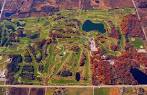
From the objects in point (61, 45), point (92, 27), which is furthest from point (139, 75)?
point (92, 27)

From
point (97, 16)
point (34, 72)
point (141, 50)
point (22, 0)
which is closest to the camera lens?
point (34, 72)

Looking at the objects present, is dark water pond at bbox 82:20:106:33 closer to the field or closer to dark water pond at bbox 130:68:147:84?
the field

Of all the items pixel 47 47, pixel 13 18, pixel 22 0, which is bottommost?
pixel 47 47

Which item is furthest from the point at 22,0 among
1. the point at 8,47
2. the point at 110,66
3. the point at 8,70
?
the point at 110,66

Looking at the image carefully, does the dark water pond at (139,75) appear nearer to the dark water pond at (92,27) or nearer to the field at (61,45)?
the field at (61,45)

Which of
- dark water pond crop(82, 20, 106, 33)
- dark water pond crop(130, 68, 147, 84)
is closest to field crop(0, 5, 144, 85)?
dark water pond crop(82, 20, 106, 33)

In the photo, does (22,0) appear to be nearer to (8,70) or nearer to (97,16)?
(97,16)

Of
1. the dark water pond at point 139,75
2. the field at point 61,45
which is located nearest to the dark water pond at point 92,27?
the field at point 61,45

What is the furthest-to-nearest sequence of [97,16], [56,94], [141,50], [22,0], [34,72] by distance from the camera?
1. [22,0]
2. [97,16]
3. [141,50]
4. [34,72]
5. [56,94]
